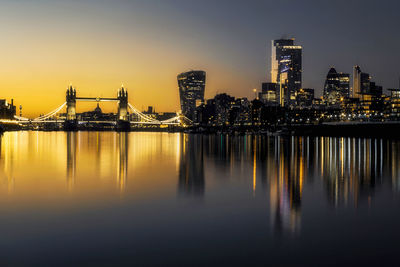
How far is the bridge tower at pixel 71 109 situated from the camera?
139500 millimetres

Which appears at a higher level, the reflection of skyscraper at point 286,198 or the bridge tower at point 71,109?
the bridge tower at point 71,109

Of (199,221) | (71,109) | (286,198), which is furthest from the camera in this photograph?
(71,109)

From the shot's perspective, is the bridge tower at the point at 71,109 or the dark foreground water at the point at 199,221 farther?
the bridge tower at the point at 71,109

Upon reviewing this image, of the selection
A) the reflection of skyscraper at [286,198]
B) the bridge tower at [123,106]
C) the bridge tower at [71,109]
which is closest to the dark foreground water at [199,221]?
the reflection of skyscraper at [286,198]

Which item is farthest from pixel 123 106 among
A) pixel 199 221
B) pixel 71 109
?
pixel 199 221

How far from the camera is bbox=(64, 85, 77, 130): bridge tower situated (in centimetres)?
13950

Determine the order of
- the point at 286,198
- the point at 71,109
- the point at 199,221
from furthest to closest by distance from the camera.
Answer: the point at 71,109 < the point at 286,198 < the point at 199,221

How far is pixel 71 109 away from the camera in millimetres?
150625

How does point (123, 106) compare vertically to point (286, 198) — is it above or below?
above

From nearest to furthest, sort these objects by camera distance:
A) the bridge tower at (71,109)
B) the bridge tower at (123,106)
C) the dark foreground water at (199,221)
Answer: the dark foreground water at (199,221)
the bridge tower at (71,109)
the bridge tower at (123,106)

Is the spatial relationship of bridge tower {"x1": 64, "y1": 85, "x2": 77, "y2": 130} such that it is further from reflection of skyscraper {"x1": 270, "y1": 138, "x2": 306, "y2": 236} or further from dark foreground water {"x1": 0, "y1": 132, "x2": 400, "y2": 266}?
reflection of skyscraper {"x1": 270, "y1": 138, "x2": 306, "y2": 236}

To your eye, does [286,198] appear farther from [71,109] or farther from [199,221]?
[71,109]

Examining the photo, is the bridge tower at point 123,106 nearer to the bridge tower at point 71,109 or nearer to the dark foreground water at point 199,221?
the bridge tower at point 71,109

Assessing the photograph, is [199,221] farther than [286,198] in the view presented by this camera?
No
